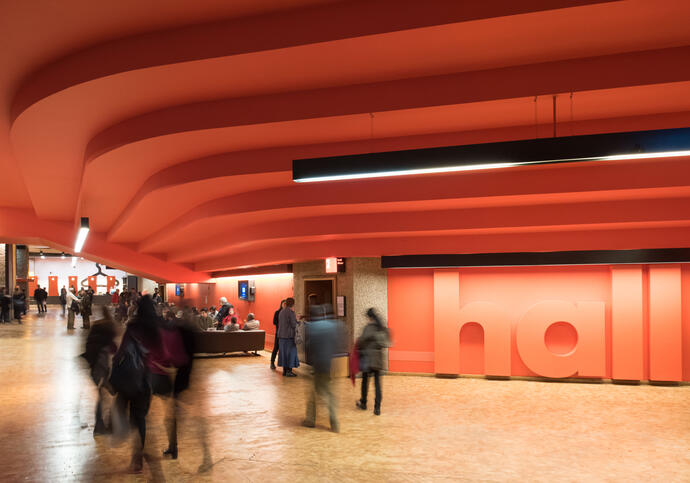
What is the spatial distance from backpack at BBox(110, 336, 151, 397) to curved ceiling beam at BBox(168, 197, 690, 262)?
606cm

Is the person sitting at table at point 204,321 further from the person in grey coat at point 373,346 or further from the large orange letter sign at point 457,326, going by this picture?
the person in grey coat at point 373,346

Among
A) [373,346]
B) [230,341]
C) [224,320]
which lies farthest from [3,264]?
[373,346]

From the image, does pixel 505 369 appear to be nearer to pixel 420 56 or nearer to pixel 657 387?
pixel 657 387

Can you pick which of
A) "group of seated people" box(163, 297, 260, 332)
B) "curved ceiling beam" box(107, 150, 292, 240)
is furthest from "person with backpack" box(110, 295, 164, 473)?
"group of seated people" box(163, 297, 260, 332)

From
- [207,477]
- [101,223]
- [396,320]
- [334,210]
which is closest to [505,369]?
[396,320]

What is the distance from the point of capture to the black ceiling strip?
10773mm

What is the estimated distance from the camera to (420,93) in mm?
5602

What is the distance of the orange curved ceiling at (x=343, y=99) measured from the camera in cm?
442

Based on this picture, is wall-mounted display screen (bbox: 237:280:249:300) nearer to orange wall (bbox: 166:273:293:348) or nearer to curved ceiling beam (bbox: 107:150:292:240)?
orange wall (bbox: 166:273:293:348)

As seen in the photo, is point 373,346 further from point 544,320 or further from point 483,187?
point 544,320

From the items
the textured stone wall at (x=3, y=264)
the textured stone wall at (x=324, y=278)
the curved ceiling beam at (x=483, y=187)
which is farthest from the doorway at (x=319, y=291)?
the textured stone wall at (x=3, y=264)

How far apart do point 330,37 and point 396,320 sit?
9337 millimetres

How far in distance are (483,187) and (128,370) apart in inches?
227

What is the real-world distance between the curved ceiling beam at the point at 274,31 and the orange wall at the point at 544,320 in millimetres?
8672
